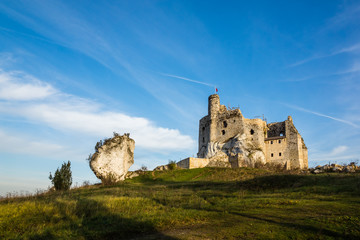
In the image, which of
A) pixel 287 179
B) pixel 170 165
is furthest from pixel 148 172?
pixel 287 179

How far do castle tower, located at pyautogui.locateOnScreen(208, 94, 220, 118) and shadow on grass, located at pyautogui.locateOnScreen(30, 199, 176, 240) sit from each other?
144 ft

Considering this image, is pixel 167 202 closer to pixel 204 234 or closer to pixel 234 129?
pixel 204 234

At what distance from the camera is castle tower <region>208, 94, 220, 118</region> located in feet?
176

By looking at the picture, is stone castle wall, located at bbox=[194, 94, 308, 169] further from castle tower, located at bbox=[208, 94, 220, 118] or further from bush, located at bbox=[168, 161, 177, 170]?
bush, located at bbox=[168, 161, 177, 170]

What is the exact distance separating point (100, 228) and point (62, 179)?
59.5 feet

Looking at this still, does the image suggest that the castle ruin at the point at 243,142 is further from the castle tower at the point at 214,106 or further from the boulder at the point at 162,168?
the boulder at the point at 162,168

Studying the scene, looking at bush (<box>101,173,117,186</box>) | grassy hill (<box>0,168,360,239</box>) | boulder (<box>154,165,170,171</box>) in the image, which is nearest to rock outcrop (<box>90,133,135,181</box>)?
bush (<box>101,173,117,186</box>)

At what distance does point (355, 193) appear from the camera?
1308 cm

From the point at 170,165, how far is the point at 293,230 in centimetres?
3248

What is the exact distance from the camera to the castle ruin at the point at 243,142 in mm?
44906

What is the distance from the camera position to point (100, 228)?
8.62 meters


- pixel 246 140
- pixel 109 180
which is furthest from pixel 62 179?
pixel 246 140

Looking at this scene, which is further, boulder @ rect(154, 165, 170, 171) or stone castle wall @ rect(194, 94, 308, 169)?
stone castle wall @ rect(194, 94, 308, 169)

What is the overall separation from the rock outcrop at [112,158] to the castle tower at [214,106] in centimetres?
2462
